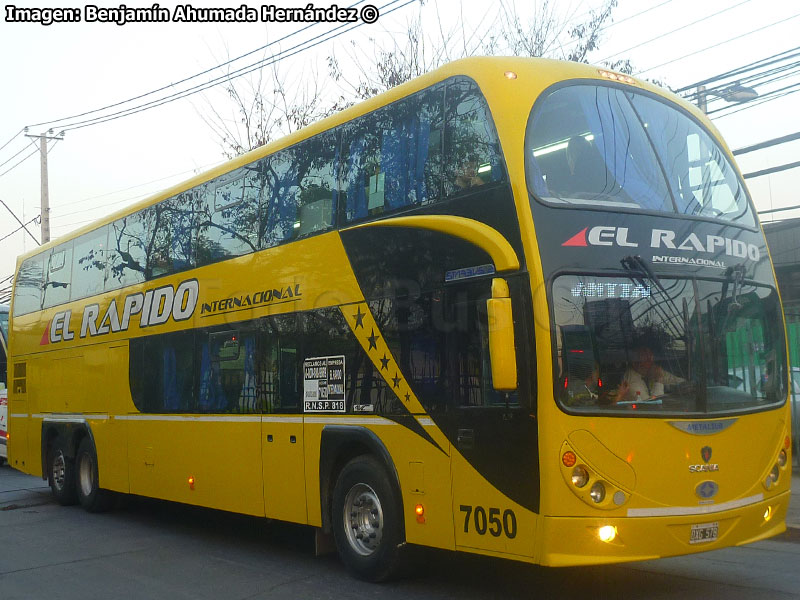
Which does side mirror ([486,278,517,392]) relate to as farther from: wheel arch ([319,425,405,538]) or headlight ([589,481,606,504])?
wheel arch ([319,425,405,538])

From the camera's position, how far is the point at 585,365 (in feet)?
22.6

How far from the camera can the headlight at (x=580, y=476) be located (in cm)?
675

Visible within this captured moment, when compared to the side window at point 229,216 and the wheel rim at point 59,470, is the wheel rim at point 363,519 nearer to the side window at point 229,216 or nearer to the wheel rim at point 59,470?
the side window at point 229,216

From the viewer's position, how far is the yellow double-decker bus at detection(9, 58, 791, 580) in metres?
6.88

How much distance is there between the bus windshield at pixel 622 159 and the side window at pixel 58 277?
33.1 ft

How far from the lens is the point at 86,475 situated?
14500 mm

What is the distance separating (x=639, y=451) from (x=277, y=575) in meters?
3.96

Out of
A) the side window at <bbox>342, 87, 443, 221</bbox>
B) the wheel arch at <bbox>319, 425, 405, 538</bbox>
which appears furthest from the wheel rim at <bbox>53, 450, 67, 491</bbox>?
the side window at <bbox>342, 87, 443, 221</bbox>

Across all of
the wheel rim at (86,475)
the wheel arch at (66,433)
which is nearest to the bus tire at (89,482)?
the wheel rim at (86,475)

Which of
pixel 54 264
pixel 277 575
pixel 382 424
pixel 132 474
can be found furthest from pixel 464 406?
pixel 54 264

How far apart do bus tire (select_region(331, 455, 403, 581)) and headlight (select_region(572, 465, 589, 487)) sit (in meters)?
1.99

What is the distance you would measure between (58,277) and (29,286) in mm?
1438

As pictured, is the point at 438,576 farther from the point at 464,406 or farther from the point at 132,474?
the point at 132,474

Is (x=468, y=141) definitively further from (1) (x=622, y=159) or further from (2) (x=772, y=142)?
(2) (x=772, y=142)
